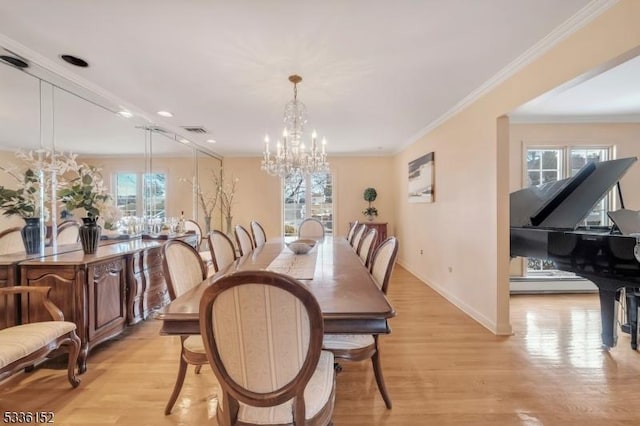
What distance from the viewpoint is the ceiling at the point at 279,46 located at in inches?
72.5

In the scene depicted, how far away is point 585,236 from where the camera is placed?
98.5 inches

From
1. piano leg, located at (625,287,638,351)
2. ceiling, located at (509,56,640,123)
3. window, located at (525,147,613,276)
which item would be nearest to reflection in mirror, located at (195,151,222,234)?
ceiling, located at (509,56,640,123)

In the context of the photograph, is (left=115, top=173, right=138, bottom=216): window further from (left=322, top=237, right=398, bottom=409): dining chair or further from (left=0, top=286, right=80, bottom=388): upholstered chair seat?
(left=322, top=237, right=398, bottom=409): dining chair

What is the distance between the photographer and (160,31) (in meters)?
2.06

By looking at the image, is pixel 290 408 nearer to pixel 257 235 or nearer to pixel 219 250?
pixel 219 250

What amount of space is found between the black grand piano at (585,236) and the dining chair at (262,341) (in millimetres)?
2628

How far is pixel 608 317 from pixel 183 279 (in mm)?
3433

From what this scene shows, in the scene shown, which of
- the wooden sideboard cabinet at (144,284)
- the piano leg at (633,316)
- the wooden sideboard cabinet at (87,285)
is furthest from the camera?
the wooden sideboard cabinet at (144,284)

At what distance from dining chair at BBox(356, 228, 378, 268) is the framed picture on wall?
198 cm

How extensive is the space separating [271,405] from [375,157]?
21.0 feet

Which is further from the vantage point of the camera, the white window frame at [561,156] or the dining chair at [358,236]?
the white window frame at [561,156]

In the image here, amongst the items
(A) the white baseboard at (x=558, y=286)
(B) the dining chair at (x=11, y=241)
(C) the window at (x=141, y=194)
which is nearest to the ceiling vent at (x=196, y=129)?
(C) the window at (x=141, y=194)

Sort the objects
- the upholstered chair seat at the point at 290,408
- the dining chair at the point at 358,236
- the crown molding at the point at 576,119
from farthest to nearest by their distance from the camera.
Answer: the crown molding at the point at 576,119 → the dining chair at the point at 358,236 → the upholstered chair seat at the point at 290,408

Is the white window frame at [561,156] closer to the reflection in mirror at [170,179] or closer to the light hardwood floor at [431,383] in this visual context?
the light hardwood floor at [431,383]
